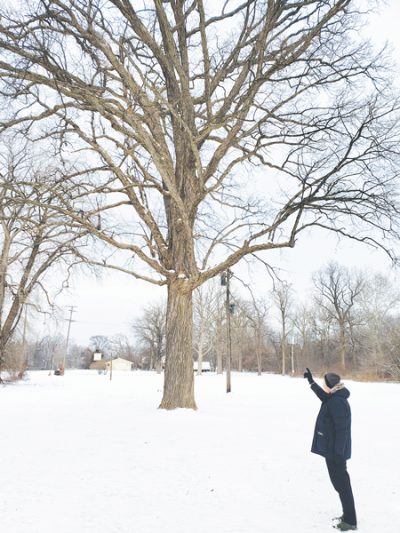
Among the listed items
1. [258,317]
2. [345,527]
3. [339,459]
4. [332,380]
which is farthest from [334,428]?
[258,317]

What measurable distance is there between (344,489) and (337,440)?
436 millimetres

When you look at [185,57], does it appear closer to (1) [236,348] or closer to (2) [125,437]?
(2) [125,437]

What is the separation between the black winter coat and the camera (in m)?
3.58

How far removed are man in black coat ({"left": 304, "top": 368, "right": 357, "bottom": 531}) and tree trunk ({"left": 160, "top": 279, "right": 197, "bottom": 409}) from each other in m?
6.20

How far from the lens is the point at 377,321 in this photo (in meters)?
36.5

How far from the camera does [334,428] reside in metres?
3.74

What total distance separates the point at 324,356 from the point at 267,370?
15861 millimetres

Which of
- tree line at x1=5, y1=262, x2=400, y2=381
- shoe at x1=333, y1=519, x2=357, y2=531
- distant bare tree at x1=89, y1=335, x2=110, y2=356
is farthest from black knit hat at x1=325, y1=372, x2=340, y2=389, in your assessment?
distant bare tree at x1=89, y1=335, x2=110, y2=356

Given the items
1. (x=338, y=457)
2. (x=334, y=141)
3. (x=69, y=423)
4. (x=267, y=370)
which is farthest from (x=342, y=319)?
(x=338, y=457)

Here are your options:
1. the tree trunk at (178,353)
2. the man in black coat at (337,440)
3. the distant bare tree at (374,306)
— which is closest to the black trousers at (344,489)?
the man in black coat at (337,440)

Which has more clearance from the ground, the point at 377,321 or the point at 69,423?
the point at 377,321

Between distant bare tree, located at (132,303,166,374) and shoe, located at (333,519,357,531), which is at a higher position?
distant bare tree, located at (132,303,166,374)

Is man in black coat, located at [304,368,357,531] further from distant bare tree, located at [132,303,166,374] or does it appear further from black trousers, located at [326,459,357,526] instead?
distant bare tree, located at [132,303,166,374]

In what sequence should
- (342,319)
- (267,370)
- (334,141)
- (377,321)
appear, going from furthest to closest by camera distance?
(267,370)
(342,319)
(377,321)
(334,141)
